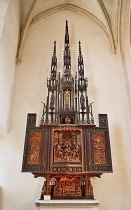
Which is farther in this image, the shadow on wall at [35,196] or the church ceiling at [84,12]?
the church ceiling at [84,12]

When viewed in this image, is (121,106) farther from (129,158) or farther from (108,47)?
(108,47)

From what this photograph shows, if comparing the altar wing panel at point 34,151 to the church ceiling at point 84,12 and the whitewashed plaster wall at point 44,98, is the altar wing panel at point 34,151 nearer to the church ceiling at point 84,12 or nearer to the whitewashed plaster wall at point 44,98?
the whitewashed plaster wall at point 44,98

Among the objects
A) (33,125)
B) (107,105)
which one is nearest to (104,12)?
(107,105)

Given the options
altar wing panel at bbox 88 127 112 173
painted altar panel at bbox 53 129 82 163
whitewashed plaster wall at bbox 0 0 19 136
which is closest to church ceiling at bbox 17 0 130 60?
whitewashed plaster wall at bbox 0 0 19 136

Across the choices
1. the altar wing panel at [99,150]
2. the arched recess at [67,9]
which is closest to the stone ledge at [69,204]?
the altar wing panel at [99,150]

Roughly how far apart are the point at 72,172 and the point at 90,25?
7.56 metres

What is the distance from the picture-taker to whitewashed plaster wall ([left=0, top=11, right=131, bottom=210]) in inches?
241

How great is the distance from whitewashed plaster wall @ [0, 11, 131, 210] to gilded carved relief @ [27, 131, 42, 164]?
1.04 metres

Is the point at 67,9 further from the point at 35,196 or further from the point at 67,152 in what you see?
the point at 35,196

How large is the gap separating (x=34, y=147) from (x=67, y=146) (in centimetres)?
107

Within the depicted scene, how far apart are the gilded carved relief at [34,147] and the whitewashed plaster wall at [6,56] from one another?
124 cm

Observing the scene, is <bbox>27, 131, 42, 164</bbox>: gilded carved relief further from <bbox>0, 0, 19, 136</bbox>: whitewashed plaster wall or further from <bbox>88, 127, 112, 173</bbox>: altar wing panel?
<bbox>88, 127, 112, 173</bbox>: altar wing panel

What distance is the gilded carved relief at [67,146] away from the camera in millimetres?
5781

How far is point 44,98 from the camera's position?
7719 mm
